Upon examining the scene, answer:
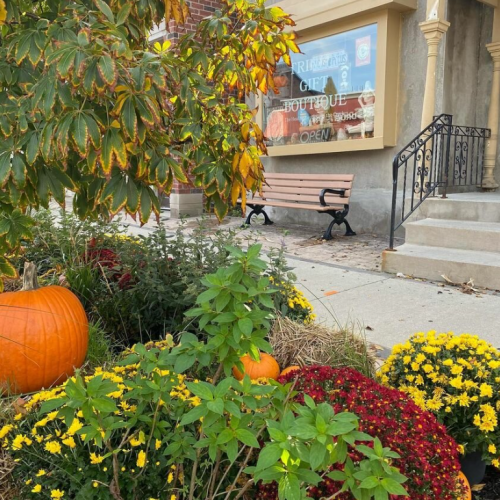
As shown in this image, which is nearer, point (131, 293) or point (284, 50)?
point (284, 50)

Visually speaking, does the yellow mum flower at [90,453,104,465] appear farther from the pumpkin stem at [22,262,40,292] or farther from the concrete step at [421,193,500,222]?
the concrete step at [421,193,500,222]

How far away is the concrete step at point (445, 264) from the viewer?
4961 millimetres

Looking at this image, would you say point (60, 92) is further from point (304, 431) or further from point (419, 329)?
point (419, 329)

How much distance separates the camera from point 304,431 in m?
1.14

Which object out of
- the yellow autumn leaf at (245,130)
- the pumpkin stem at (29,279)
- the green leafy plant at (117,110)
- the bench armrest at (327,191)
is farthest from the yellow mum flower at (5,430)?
the bench armrest at (327,191)

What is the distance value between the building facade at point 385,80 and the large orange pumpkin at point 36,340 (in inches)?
227

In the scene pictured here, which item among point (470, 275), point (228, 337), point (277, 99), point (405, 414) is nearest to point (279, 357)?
point (405, 414)

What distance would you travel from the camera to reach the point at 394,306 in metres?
4.47

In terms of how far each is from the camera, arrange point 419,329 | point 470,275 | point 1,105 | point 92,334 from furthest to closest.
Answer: point 470,275, point 419,329, point 92,334, point 1,105

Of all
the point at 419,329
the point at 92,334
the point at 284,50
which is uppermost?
the point at 284,50

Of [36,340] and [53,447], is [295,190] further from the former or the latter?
[53,447]

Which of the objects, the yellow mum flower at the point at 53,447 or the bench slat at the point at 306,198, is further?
the bench slat at the point at 306,198

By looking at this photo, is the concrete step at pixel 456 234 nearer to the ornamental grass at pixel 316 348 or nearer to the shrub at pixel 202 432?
the ornamental grass at pixel 316 348

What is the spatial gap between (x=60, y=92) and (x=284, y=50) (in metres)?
1.31
